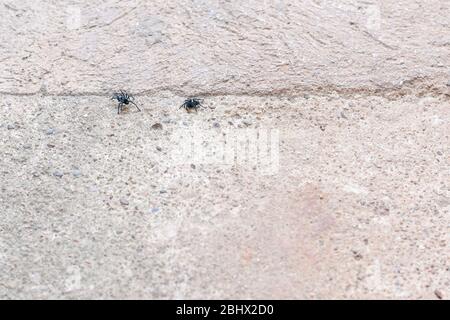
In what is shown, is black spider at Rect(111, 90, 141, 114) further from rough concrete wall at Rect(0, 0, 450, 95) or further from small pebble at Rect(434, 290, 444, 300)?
small pebble at Rect(434, 290, 444, 300)

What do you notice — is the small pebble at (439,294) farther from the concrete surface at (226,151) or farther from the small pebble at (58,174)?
the small pebble at (58,174)

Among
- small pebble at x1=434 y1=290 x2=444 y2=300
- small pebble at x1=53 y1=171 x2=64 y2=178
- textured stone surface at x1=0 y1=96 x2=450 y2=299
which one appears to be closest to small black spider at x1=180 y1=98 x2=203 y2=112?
textured stone surface at x1=0 y1=96 x2=450 y2=299

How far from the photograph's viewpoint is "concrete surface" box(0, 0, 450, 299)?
65.7 inches

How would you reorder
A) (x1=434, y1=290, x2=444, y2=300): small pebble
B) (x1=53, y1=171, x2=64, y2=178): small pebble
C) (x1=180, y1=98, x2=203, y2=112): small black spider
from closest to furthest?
1. (x1=434, y1=290, x2=444, y2=300): small pebble
2. (x1=53, y1=171, x2=64, y2=178): small pebble
3. (x1=180, y1=98, x2=203, y2=112): small black spider

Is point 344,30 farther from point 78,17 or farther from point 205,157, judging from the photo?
point 78,17

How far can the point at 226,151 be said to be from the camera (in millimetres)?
1983

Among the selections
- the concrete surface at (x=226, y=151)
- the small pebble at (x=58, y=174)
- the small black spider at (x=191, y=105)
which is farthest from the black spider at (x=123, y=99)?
the small pebble at (x=58, y=174)

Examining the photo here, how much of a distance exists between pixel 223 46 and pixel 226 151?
0.46 metres

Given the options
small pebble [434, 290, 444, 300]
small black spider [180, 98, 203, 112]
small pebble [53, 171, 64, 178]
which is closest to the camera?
small pebble [434, 290, 444, 300]

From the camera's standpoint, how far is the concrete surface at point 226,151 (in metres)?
1.67

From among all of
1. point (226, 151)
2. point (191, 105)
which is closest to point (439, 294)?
point (226, 151)

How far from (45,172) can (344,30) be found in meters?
1.08

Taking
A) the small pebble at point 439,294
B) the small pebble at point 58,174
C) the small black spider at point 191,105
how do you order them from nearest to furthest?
the small pebble at point 439,294, the small pebble at point 58,174, the small black spider at point 191,105
